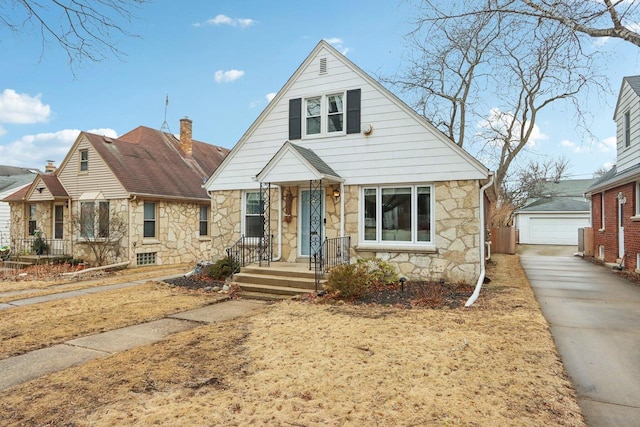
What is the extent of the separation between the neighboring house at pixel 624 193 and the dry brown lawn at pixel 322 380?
8.29 metres

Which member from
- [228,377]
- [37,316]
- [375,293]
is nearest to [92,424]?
[228,377]

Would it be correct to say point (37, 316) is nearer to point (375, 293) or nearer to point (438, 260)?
point (375, 293)

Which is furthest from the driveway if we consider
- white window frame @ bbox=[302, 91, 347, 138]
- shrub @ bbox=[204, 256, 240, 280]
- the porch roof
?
shrub @ bbox=[204, 256, 240, 280]

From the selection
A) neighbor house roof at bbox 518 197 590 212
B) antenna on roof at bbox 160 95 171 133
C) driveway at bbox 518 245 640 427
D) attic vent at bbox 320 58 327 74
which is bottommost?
driveway at bbox 518 245 640 427

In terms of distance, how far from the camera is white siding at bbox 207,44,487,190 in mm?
9383

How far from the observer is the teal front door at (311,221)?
10609 mm

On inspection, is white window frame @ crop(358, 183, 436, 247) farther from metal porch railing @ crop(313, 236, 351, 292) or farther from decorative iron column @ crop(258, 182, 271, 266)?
decorative iron column @ crop(258, 182, 271, 266)

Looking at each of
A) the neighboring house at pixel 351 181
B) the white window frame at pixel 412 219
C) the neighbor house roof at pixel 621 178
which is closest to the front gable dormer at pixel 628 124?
the neighbor house roof at pixel 621 178

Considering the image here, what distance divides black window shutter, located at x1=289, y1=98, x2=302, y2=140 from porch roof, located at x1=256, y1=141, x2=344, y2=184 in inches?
35.6

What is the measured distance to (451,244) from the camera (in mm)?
9281

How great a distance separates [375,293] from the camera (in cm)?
859

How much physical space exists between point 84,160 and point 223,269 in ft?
31.9

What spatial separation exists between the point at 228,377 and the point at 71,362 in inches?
82.0

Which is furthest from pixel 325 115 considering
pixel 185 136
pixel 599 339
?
pixel 185 136
